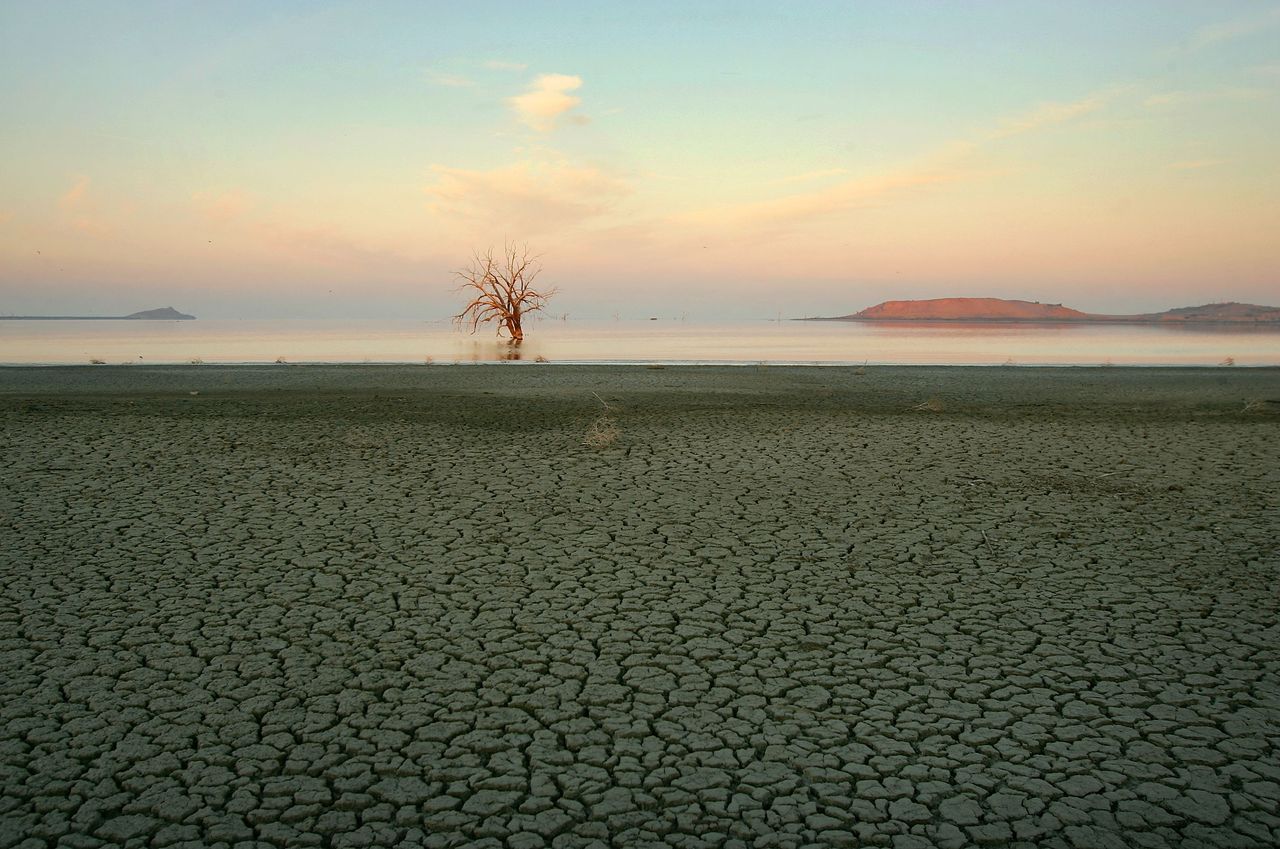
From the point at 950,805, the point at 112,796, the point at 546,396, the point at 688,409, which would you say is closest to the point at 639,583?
the point at 950,805

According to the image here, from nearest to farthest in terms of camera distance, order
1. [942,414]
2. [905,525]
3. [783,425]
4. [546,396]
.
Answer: [905,525] < [783,425] < [942,414] < [546,396]

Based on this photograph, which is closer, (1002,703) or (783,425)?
(1002,703)

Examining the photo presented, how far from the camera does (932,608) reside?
5.07 meters

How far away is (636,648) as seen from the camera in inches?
175

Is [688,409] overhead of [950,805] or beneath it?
overhead

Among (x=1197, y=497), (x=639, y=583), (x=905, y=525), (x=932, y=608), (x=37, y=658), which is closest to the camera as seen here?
(x=37, y=658)

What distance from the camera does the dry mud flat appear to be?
300cm

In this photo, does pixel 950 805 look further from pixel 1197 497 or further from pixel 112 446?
pixel 112 446

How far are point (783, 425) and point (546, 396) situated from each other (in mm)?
5797

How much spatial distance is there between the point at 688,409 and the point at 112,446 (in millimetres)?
8356

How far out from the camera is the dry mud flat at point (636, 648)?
3002 mm

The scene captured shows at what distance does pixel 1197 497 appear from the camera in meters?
7.96

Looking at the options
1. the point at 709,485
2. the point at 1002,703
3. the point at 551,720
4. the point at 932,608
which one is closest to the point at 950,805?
the point at 1002,703

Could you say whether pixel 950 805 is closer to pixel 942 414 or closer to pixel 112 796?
pixel 112 796
